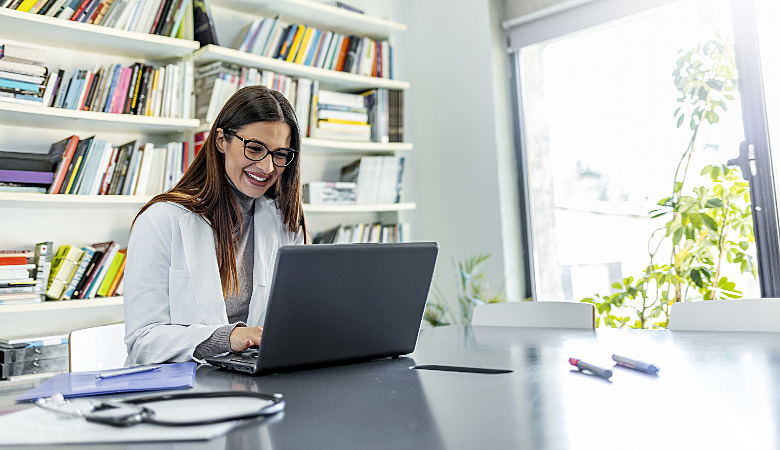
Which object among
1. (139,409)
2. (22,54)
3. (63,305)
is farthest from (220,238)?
(22,54)

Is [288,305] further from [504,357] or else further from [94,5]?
[94,5]

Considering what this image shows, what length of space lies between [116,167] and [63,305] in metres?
0.52

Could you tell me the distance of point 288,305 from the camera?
1031 millimetres

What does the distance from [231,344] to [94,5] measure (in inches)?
67.3

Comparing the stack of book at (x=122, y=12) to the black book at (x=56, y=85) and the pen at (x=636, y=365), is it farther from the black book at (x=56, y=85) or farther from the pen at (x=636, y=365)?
the pen at (x=636, y=365)

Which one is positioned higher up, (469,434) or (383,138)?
(383,138)

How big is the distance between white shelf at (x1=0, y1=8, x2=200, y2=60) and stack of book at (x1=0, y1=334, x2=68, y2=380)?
1.05 m

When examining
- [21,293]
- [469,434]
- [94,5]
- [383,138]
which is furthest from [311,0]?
[469,434]

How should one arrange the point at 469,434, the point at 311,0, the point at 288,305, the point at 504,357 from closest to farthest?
1. the point at 469,434
2. the point at 288,305
3. the point at 504,357
4. the point at 311,0

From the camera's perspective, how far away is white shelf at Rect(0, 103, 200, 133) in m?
2.18

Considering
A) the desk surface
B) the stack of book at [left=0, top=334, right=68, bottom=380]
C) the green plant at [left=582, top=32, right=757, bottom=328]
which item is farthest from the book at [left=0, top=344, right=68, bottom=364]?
the green plant at [left=582, top=32, right=757, bottom=328]

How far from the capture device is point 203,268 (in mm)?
1447

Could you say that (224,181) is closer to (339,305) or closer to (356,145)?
(339,305)

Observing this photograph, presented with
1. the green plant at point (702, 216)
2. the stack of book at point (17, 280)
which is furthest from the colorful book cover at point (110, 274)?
the green plant at point (702, 216)
